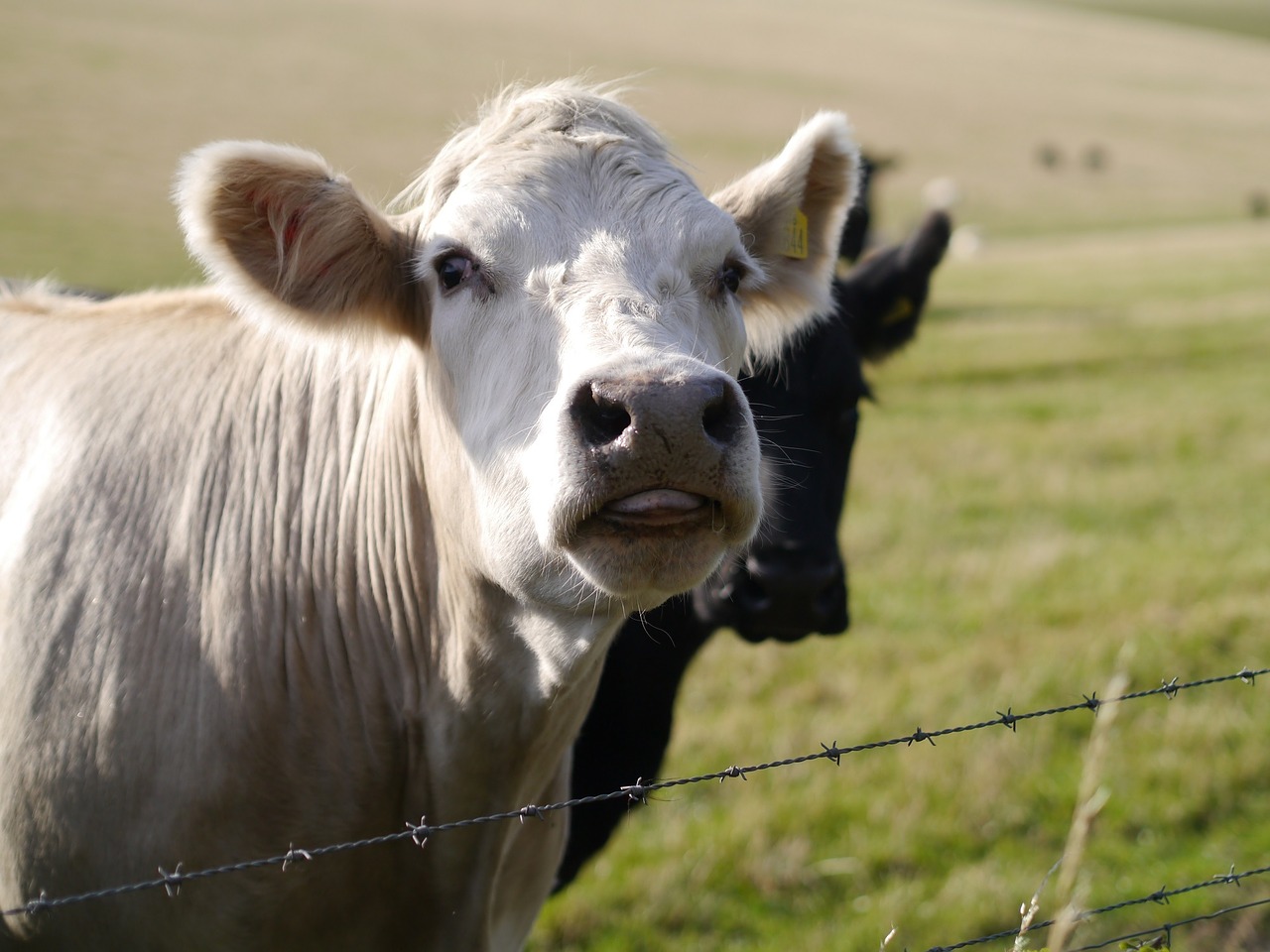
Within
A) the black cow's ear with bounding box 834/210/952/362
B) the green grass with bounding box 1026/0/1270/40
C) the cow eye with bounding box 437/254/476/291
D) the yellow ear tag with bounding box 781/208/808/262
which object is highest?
the cow eye with bounding box 437/254/476/291

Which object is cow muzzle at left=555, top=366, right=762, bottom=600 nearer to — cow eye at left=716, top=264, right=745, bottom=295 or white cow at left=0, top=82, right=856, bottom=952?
white cow at left=0, top=82, right=856, bottom=952

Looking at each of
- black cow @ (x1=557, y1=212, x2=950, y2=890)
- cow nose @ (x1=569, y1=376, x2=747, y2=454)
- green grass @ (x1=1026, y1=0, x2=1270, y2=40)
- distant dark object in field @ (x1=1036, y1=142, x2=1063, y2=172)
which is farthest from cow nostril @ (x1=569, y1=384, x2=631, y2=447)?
green grass @ (x1=1026, y1=0, x2=1270, y2=40)

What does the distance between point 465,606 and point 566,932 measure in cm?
204

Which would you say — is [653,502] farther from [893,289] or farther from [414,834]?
[893,289]

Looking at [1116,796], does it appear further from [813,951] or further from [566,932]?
[566,932]

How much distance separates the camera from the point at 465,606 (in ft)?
9.64

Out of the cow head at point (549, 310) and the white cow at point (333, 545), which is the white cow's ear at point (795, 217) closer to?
the cow head at point (549, 310)

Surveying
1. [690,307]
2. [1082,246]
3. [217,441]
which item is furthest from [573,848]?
[1082,246]

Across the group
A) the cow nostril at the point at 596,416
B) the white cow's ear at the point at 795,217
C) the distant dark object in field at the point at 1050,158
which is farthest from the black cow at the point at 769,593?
the distant dark object in field at the point at 1050,158

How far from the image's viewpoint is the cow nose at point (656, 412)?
2.25 meters

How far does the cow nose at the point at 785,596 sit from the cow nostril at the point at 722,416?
152 cm

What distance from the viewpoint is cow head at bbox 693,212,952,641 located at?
3963 millimetres

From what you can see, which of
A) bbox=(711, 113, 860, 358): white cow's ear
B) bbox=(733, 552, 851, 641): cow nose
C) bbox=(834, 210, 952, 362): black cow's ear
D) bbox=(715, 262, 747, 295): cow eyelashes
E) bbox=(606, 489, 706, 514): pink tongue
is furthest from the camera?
bbox=(834, 210, 952, 362): black cow's ear

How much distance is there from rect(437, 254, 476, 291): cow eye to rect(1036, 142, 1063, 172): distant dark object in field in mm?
60849
